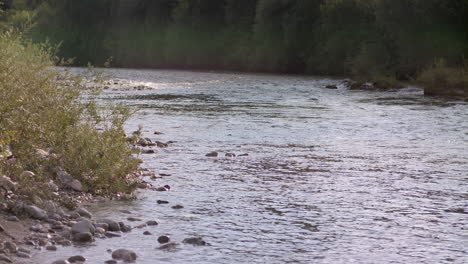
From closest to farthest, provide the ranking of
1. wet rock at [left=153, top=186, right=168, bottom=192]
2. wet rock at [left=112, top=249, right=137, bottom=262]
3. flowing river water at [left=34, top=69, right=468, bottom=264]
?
wet rock at [left=112, top=249, right=137, bottom=262] → flowing river water at [left=34, top=69, right=468, bottom=264] → wet rock at [left=153, top=186, right=168, bottom=192]

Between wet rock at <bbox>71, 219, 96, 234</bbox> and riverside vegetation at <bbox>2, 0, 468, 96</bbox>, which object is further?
riverside vegetation at <bbox>2, 0, 468, 96</bbox>

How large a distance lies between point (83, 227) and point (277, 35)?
55130 mm

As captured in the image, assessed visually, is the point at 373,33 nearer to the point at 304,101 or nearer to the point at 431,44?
the point at 431,44

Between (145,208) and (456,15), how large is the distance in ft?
131

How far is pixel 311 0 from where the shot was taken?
2362 inches

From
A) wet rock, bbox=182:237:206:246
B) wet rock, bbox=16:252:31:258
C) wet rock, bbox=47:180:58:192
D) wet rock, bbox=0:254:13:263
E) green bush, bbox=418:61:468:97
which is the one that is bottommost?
wet rock, bbox=182:237:206:246

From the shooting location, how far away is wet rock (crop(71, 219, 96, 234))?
28.0ft

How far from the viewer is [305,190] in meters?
11.9

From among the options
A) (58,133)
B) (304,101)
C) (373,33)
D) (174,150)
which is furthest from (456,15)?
(58,133)

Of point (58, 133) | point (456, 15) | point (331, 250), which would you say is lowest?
point (331, 250)

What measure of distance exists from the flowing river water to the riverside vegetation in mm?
12545

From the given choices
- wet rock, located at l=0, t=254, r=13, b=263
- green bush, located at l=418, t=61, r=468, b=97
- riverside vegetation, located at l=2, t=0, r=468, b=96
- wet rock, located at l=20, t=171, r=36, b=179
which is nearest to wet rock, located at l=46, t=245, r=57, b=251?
wet rock, located at l=0, t=254, r=13, b=263

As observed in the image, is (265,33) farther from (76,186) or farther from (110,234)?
(110,234)

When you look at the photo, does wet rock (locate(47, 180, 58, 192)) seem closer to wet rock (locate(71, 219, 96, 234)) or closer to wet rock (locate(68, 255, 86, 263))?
wet rock (locate(71, 219, 96, 234))
